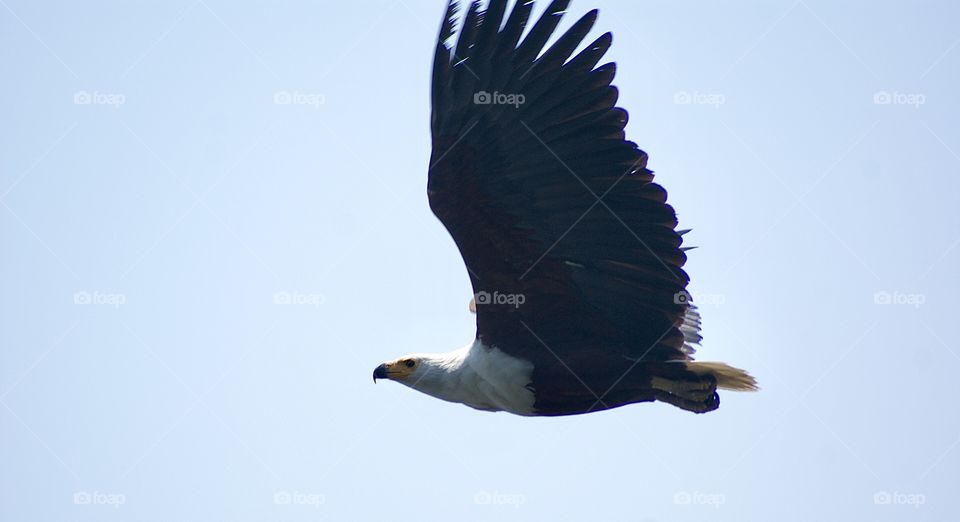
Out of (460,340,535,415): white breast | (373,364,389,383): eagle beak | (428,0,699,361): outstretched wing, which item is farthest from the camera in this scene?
(373,364,389,383): eagle beak

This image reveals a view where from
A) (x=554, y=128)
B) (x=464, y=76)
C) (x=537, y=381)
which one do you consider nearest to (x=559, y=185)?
(x=554, y=128)

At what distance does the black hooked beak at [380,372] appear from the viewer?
11.3 m

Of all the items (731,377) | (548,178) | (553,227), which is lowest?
(731,377)

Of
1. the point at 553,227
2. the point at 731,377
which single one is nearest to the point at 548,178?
the point at 553,227

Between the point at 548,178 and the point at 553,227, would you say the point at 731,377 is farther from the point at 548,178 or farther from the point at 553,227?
the point at 548,178

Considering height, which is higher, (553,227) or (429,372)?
(553,227)

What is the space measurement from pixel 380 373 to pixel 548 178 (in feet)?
9.18

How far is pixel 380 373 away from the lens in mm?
11305

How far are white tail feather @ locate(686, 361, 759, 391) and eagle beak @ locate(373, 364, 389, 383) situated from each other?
9.34ft

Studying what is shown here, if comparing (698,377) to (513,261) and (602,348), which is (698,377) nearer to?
(602,348)

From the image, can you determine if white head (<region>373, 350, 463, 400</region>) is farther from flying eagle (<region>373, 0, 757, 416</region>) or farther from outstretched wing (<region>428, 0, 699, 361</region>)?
outstretched wing (<region>428, 0, 699, 361</region>)

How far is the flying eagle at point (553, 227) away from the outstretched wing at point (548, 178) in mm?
11

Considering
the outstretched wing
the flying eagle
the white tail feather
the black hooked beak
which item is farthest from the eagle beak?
the white tail feather

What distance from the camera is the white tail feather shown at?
1073 centimetres
